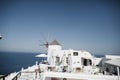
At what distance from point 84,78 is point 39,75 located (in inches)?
197

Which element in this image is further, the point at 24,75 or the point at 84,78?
the point at 24,75

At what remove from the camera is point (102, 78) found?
780cm

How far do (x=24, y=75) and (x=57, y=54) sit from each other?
33.0ft

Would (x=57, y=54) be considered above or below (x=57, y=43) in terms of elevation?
below

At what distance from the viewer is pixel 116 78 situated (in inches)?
301

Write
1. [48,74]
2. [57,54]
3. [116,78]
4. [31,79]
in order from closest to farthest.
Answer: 1. [116,78]
2. [48,74]
3. [31,79]
4. [57,54]

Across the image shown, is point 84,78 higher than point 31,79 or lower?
higher

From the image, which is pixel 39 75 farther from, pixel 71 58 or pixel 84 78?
pixel 71 58

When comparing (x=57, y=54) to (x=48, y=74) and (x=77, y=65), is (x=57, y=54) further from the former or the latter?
(x=48, y=74)

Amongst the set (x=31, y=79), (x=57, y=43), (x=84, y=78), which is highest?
(x=57, y=43)

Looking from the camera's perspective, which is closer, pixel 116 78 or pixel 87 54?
pixel 116 78

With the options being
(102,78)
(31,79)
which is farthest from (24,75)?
(102,78)

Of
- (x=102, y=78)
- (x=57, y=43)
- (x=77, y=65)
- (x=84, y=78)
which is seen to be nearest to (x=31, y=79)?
(x=84, y=78)

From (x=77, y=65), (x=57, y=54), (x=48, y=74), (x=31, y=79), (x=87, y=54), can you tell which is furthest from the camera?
(x=57, y=54)
